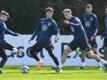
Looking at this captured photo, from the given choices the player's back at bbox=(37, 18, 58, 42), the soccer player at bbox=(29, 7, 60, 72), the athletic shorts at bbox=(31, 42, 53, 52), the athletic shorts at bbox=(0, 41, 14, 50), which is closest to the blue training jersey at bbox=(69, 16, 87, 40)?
the soccer player at bbox=(29, 7, 60, 72)

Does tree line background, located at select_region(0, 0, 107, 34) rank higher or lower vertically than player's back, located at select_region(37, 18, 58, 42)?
lower

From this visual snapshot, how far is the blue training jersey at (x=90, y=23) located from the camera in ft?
77.6

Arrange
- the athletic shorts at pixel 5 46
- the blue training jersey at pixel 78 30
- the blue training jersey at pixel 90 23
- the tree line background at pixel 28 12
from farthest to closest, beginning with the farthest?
1. the tree line background at pixel 28 12
2. the blue training jersey at pixel 90 23
3. the athletic shorts at pixel 5 46
4. the blue training jersey at pixel 78 30

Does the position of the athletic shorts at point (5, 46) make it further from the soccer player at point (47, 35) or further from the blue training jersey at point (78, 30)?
the blue training jersey at point (78, 30)

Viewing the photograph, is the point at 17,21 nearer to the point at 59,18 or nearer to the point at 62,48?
the point at 59,18

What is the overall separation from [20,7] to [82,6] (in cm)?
420

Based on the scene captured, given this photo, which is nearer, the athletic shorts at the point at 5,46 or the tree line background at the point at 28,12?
the athletic shorts at the point at 5,46

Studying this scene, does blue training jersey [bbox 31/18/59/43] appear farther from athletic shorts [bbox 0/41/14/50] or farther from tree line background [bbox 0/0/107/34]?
tree line background [bbox 0/0/107/34]

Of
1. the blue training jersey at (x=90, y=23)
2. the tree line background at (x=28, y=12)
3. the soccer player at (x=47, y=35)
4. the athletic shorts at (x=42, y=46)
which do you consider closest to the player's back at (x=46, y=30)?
the soccer player at (x=47, y=35)

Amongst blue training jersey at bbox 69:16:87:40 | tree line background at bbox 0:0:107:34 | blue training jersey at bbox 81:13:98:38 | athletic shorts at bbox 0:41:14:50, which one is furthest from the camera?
tree line background at bbox 0:0:107:34

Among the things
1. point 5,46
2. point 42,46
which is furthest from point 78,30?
point 5,46

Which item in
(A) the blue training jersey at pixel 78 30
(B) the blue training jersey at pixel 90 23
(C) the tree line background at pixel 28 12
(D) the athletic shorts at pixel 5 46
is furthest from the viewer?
Result: (C) the tree line background at pixel 28 12

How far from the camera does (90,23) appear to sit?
78.0 feet

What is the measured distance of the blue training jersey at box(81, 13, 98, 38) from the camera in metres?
23.7
